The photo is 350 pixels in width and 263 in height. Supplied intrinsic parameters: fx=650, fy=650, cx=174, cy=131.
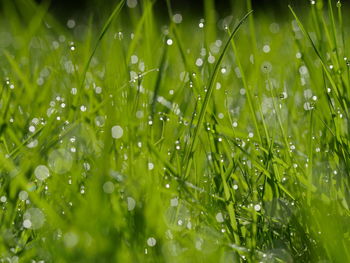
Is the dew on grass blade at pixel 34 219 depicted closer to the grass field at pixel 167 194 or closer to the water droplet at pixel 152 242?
the grass field at pixel 167 194

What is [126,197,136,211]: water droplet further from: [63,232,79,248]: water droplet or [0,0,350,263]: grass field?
[63,232,79,248]: water droplet

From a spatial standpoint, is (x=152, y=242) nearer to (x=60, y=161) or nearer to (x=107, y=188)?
(x=107, y=188)

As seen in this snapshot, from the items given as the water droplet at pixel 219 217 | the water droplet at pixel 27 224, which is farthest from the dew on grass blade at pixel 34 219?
the water droplet at pixel 219 217

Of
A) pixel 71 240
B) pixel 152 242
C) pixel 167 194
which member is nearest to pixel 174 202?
pixel 167 194

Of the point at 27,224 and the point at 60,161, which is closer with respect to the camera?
the point at 27,224

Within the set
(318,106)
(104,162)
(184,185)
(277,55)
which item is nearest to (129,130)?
(184,185)

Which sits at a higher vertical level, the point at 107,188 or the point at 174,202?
the point at 107,188

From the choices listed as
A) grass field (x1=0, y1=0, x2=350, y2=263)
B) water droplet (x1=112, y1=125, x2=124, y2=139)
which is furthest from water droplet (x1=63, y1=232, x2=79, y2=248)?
water droplet (x1=112, y1=125, x2=124, y2=139)
